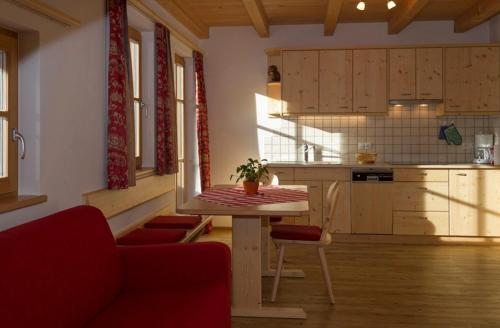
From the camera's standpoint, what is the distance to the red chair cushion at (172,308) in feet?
6.40

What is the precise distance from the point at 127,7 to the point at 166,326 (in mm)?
2714

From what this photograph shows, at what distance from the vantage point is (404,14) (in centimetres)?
521

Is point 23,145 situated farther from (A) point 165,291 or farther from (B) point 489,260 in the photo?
(B) point 489,260

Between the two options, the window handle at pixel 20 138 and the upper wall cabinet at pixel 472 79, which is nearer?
the window handle at pixel 20 138

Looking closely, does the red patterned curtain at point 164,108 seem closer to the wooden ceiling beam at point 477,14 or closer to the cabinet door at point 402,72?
the cabinet door at point 402,72

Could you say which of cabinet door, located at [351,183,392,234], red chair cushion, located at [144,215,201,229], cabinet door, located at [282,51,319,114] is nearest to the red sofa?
red chair cushion, located at [144,215,201,229]

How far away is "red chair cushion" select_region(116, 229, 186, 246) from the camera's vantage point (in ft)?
11.1

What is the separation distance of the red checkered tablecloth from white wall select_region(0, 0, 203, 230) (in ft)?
2.54

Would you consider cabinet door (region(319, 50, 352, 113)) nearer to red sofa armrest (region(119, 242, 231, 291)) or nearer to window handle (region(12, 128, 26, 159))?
red sofa armrest (region(119, 242, 231, 291))

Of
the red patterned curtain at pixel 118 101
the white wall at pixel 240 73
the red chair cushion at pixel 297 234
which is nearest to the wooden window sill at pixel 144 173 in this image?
the red patterned curtain at pixel 118 101

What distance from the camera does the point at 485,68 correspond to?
5.65m

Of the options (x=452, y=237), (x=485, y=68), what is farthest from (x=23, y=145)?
(x=485, y=68)

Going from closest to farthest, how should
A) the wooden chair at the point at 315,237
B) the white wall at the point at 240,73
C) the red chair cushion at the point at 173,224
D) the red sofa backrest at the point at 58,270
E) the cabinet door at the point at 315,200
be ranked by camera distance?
the red sofa backrest at the point at 58,270 < the wooden chair at the point at 315,237 < the red chair cushion at the point at 173,224 < the cabinet door at the point at 315,200 < the white wall at the point at 240,73

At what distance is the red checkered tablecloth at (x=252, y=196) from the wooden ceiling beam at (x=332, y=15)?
6.66ft
